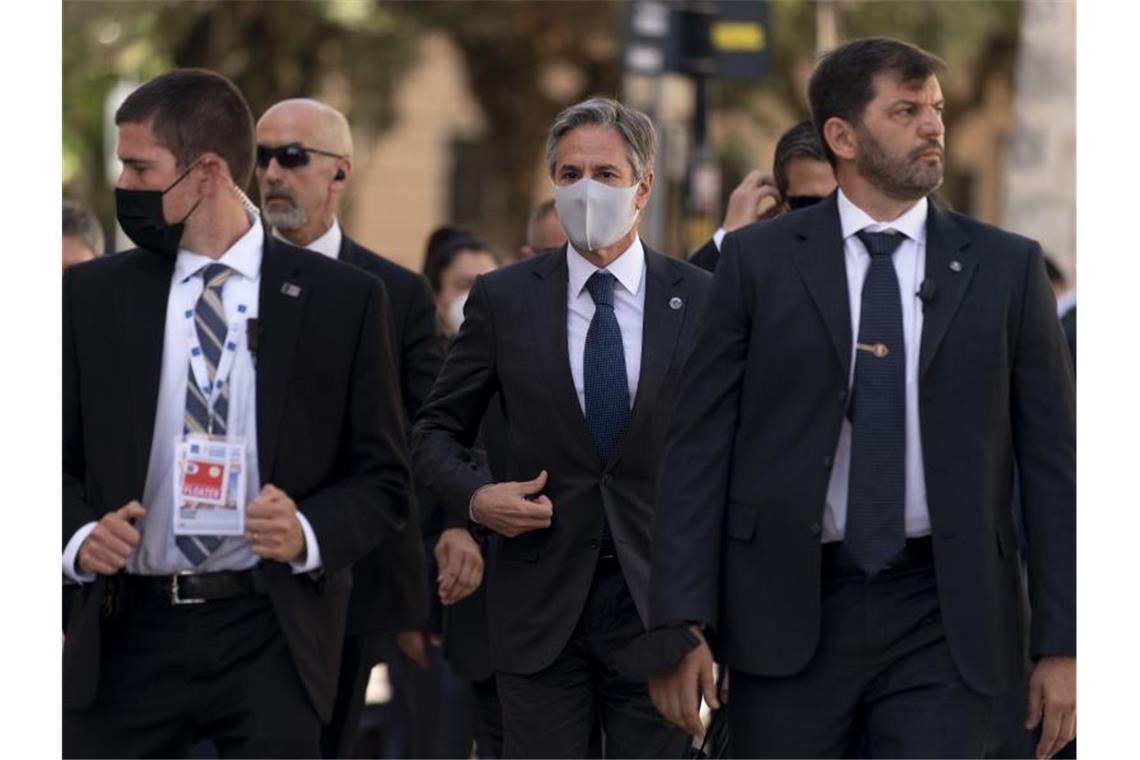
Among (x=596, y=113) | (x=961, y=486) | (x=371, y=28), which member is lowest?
(x=961, y=486)

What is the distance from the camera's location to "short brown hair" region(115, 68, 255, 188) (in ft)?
19.6

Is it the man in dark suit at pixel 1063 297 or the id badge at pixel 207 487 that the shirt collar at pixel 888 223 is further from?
the man in dark suit at pixel 1063 297

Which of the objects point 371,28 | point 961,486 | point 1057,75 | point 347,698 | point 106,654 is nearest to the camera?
point 961,486

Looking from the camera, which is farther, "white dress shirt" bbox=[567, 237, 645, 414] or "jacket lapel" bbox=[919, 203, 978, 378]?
"white dress shirt" bbox=[567, 237, 645, 414]

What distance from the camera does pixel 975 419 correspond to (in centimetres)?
507

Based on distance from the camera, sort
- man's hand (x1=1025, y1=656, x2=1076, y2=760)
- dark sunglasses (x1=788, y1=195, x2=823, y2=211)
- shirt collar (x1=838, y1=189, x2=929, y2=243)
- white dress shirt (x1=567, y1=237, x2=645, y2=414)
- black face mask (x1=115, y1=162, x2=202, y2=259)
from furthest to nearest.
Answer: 1. dark sunglasses (x1=788, y1=195, x2=823, y2=211)
2. white dress shirt (x1=567, y1=237, x2=645, y2=414)
3. black face mask (x1=115, y1=162, x2=202, y2=259)
4. shirt collar (x1=838, y1=189, x2=929, y2=243)
5. man's hand (x1=1025, y1=656, x2=1076, y2=760)

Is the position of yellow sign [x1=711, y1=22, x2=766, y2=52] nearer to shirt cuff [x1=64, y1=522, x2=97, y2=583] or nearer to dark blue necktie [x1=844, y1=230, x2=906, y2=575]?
shirt cuff [x1=64, y1=522, x2=97, y2=583]

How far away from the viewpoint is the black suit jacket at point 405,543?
752cm

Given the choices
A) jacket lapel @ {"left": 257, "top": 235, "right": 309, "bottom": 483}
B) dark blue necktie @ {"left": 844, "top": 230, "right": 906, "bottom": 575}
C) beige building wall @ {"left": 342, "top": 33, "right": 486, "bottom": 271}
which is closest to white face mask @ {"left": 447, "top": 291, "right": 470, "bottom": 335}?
jacket lapel @ {"left": 257, "top": 235, "right": 309, "bottom": 483}

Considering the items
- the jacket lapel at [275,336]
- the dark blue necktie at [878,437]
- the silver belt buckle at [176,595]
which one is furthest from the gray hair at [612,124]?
the silver belt buckle at [176,595]

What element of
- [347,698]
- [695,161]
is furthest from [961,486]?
[695,161]

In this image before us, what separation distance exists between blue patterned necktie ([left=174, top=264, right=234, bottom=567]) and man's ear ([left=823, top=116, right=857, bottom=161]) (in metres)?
1.56

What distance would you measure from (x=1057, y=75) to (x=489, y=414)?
9967mm
